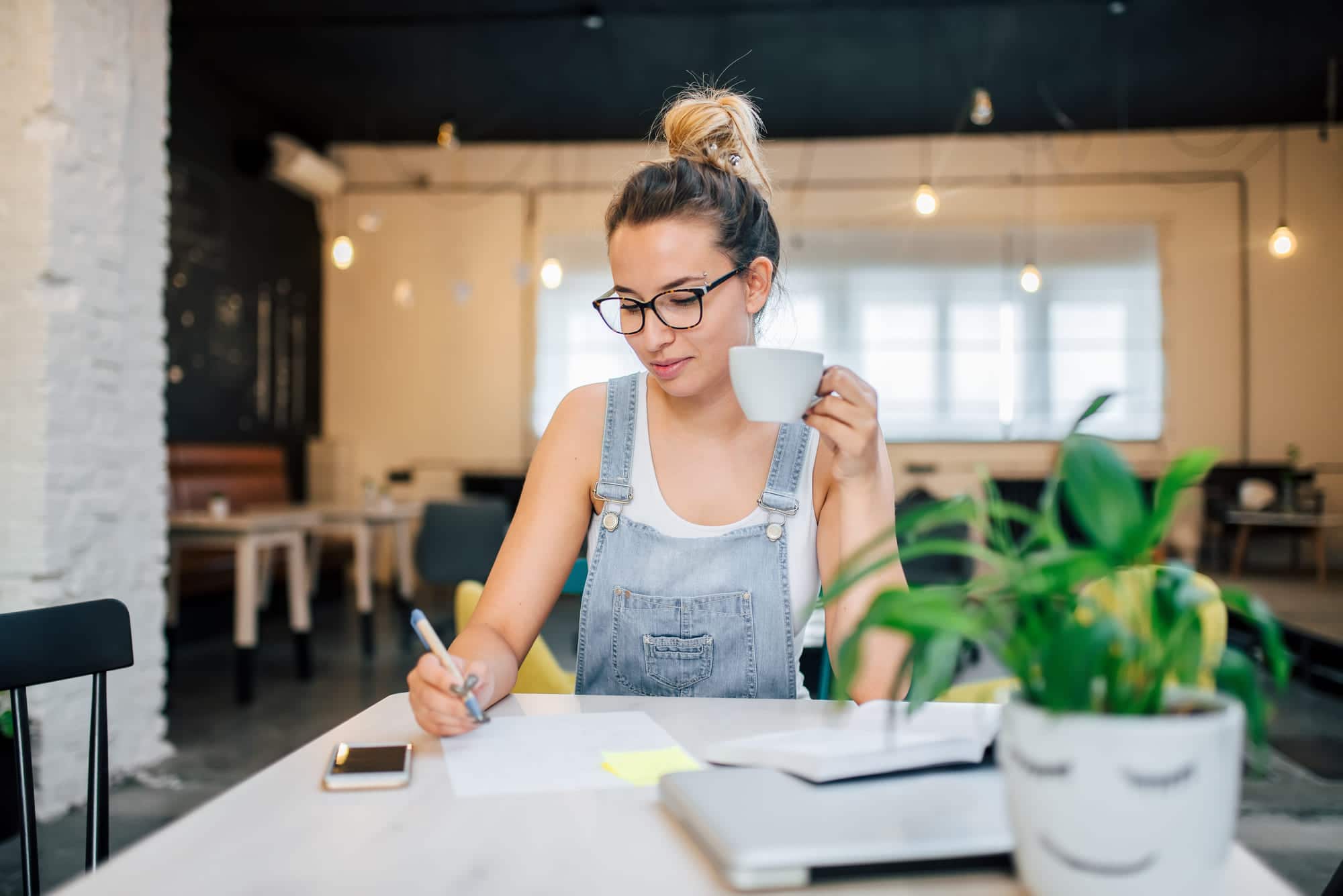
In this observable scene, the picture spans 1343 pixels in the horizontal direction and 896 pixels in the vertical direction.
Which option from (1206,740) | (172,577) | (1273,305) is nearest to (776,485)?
(1206,740)

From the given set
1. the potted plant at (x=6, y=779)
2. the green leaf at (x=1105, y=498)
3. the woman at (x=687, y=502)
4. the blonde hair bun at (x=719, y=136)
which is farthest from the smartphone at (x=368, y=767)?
the potted plant at (x=6, y=779)

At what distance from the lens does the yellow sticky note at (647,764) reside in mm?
822

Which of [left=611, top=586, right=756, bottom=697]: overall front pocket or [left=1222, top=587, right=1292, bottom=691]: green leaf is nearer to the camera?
[left=1222, top=587, right=1292, bottom=691]: green leaf

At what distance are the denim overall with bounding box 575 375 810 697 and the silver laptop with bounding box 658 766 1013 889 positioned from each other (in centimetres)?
54

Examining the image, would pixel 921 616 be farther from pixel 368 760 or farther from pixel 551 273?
pixel 551 273

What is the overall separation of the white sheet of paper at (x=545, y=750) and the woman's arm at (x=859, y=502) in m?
0.26

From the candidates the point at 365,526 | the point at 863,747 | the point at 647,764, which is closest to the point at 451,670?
the point at 647,764

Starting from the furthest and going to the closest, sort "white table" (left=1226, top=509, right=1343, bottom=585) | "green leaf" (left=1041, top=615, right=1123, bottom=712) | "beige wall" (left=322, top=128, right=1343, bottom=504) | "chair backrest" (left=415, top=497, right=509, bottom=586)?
"beige wall" (left=322, top=128, right=1343, bottom=504)
"white table" (left=1226, top=509, right=1343, bottom=585)
"chair backrest" (left=415, top=497, right=509, bottom=586)
"green leaf" (left=1041, top=615, right=1123, bottom=712)

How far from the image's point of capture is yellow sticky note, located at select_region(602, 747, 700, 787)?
822mm

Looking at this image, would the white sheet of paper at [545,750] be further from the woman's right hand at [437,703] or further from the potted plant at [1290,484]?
the potted plant at [1290,484]

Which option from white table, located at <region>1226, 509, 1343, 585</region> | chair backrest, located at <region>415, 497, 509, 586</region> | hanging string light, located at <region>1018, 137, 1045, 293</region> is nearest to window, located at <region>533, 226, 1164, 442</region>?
hanging string light, located at <region>1018, 137, 1045, 293</region>

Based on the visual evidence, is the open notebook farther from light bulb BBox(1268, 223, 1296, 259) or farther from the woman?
light bulb BBox(1268, 223, 1296, 259)

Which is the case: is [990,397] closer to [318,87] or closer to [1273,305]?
[1273,305]

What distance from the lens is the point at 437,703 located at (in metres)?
0.94
